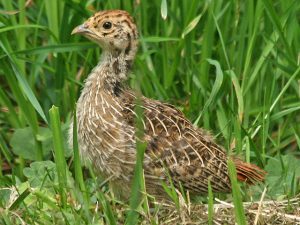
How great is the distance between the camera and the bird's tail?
512cm

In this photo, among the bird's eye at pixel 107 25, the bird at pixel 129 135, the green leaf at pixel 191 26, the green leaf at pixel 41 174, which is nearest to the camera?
the green leaf at pixel 41 174

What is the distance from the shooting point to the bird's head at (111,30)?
17.1 feet

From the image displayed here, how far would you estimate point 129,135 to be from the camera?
5.03 meters

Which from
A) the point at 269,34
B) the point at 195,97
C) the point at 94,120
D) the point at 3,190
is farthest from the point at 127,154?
the point at 269,34

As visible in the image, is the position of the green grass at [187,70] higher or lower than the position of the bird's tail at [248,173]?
higher

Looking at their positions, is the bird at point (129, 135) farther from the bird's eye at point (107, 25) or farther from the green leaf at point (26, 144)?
the green leaf at point (26, 144)

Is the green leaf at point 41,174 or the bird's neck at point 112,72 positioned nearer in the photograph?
the green leaf at point 41,174

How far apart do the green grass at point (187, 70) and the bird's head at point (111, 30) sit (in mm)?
169

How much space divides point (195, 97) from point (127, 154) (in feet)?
3.14

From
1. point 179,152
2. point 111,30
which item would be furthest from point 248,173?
point 111,30

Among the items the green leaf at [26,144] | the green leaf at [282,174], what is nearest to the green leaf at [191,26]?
the green leaf at [282,174]

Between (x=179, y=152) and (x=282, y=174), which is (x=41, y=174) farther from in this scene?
(x=282, y=174)

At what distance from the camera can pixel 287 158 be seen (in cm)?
556

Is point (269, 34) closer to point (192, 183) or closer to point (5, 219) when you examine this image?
point (192, 183)
